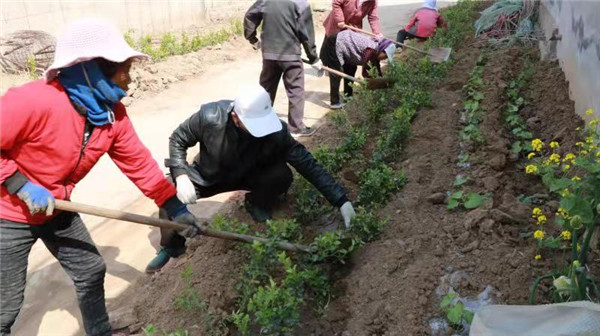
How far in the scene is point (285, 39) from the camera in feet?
18.0

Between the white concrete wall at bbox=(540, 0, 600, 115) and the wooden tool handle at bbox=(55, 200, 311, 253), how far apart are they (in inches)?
103

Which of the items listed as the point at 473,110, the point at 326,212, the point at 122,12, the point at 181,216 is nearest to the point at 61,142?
the point at 181,216

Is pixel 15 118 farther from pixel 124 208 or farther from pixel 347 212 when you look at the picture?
pixel 124 208

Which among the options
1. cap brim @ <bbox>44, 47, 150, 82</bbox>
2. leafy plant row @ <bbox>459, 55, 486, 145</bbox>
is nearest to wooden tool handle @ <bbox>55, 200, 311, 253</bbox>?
cap brim @ <bbox>44, 47, 150, 82</bbox>

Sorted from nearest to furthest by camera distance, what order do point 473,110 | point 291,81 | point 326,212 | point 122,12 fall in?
point 326,212, point 473,110, point 291,81, point 122,12

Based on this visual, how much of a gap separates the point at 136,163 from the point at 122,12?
7564 millimetres

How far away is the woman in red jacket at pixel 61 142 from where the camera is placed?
7.29 ft

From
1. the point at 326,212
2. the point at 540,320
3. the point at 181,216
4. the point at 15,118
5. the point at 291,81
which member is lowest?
the point at 326,212

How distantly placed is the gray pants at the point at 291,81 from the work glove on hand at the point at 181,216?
303 centimetres

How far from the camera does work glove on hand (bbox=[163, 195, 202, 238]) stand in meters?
2.93

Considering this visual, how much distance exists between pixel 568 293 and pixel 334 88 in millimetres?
4784

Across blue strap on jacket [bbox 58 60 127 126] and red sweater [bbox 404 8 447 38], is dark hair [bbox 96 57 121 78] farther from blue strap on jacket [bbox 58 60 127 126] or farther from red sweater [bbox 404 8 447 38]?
red sweater [bbox 404 8 447 38]

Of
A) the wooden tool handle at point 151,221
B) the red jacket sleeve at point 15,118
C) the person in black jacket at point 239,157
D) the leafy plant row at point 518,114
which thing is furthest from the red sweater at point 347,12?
the red jacket sleeve at point 15,118

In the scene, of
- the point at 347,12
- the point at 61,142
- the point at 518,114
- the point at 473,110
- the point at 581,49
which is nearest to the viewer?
the point at 61,142
